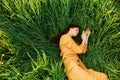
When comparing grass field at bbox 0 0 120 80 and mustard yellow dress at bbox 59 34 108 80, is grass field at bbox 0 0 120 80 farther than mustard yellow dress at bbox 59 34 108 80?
Yes

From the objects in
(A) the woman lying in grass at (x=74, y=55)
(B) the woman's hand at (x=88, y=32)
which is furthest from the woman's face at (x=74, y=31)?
(B) the woman's hand at (x=88, y=32)

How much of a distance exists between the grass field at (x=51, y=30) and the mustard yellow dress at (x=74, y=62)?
76 millimetres

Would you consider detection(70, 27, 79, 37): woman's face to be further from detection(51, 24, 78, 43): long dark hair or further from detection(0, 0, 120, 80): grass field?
detection(0, 0, 120, 80): grass field

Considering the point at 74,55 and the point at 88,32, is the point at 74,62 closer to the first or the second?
the point at 74,55

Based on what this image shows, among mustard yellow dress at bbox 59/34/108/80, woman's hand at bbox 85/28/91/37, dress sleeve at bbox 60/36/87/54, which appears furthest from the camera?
woman's hand at bbox 85/28/91/37

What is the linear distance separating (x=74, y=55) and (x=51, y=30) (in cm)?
38

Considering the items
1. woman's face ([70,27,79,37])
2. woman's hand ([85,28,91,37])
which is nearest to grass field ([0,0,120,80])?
woman's hand ([85,28,91,37])

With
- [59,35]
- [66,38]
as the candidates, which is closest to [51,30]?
[59,35]

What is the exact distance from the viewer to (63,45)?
10.5 ft

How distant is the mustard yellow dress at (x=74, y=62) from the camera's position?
3.06m

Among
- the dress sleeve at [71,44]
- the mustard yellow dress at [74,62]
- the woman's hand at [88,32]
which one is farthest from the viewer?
the woman's hand at [88,32]

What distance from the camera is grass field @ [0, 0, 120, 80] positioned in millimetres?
3209

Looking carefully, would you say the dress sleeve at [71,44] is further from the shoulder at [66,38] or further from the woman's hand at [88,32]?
the woman's hand at [88,32]

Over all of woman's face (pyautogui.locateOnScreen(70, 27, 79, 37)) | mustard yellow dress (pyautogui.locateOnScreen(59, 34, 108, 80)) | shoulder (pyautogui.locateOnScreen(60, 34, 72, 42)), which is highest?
woman's face (pyautogui.locateOnScreen(70, 27, 79, 37))
